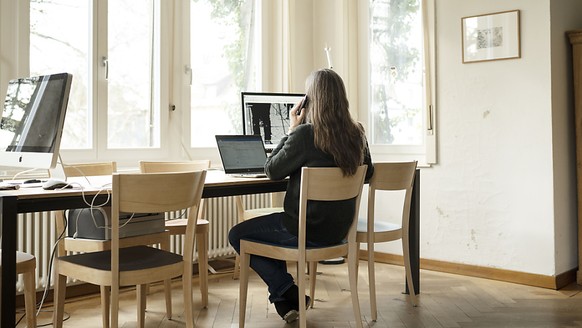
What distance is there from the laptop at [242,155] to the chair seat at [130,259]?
2.19ft

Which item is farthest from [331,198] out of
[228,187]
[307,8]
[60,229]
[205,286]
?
[307,8]

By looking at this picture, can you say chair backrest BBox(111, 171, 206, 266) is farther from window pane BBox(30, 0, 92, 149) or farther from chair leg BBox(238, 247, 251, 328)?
window pane BBox(30, 0, 92, 149)

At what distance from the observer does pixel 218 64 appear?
4.29 meters

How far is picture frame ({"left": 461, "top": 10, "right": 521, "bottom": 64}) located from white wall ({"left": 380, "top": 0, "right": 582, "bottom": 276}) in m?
0.04

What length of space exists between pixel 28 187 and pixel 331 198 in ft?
3.92

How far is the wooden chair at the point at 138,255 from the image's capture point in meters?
2.00

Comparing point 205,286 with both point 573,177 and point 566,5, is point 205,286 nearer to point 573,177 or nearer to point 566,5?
point 573,177

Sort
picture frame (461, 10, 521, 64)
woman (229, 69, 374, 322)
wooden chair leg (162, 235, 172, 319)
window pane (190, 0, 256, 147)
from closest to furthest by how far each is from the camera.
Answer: woman (229, 69, 374, 322)
wooden chair leg (162, 235, 172, 319)
picture frame (461, 10, 521, 64)
window pane (190, 0, 256, 147)

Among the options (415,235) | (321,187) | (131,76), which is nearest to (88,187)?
(321,187)

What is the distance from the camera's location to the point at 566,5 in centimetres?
370

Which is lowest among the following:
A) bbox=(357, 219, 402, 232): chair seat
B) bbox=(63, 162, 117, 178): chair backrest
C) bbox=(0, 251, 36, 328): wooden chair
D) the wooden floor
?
the wooden floor

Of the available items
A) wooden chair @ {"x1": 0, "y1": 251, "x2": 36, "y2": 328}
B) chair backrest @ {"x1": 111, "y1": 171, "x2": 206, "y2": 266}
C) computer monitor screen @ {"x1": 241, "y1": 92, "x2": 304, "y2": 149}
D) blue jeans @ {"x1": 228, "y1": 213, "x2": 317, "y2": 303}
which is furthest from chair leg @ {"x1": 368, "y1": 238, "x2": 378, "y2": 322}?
wooden chair @ {"x1": 0, "y1": 251, "x2": 36, "y2": 328}

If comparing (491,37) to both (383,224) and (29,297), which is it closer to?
(383,224)

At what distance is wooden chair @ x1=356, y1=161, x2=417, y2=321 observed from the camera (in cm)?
289
